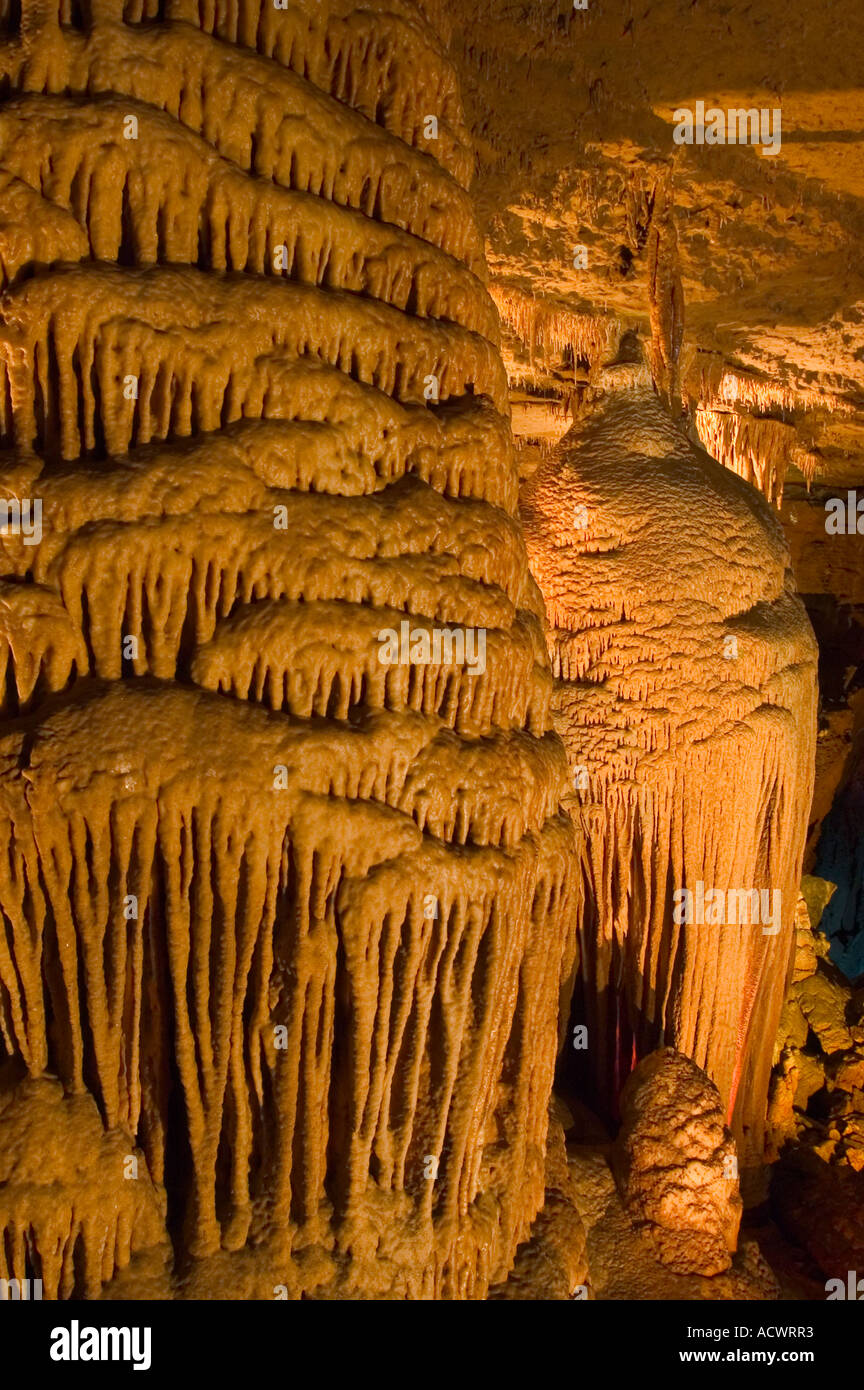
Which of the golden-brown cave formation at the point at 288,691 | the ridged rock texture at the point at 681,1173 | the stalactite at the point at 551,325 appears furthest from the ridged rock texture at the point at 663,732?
the stalactite at the point at 551,325

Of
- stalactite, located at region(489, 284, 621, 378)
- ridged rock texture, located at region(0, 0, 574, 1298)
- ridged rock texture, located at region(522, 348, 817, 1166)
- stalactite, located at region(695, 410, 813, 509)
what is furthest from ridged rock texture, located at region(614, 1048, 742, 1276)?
stalactite, located at region(695, 410, 813, 509)

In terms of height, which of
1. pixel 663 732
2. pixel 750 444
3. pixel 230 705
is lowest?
pixel 663 732

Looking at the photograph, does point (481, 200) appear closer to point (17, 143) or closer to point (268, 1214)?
point (17, 143)

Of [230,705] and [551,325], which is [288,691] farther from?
[551,325]

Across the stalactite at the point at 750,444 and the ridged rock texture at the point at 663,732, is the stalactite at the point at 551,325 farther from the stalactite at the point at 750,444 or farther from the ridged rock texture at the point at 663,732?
the stalactite at the point at 750,444

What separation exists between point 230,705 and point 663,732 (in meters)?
2.87

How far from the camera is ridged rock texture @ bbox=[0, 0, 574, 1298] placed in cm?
305

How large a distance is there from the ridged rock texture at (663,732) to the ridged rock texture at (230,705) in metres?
1.95

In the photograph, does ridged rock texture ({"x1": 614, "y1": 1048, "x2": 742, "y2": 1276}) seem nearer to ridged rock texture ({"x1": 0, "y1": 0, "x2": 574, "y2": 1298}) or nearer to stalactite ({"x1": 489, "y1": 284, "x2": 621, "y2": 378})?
ridged rock texture ({"x1": 0, "y1": 0, "x2": 574, "y2": 1298})

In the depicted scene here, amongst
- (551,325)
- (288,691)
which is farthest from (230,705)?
(551,325)

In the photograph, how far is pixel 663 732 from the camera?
5453 mm

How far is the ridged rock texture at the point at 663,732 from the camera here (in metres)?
5.48

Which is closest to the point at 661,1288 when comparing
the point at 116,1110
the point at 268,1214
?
the point at 268,1214

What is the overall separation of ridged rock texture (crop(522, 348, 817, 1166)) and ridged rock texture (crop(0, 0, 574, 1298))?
1.95 metres
